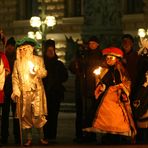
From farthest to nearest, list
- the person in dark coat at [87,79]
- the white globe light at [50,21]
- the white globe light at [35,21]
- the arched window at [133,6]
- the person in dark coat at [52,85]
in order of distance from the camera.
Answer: the arched window at [133,6]
the white globe light at [50,21]
the white globe light at [35,21]
the person in dark coat at [52,85]
the person in dark coat at [87,79]

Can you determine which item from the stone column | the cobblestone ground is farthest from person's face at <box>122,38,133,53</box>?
the stone column

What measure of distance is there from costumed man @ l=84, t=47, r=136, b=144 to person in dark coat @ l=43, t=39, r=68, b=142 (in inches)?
36.9

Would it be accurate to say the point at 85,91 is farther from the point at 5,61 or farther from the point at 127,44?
the point at 5,61

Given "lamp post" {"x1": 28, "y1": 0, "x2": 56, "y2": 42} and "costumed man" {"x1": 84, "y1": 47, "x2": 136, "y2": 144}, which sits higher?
"lamp post" {"x1": 28, "y1": 0, "x2": 56, "y2": 42}

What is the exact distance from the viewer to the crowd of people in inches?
417

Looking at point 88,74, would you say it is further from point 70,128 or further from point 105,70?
point 70,128

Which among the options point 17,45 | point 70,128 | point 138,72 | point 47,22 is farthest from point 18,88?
point 47,22

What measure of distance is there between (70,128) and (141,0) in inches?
702

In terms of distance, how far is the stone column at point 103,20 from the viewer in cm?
1673

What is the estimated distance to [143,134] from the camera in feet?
37.3

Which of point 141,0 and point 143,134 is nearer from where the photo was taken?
point 143,134

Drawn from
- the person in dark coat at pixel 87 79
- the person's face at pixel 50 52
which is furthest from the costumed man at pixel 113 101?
the person's face at pixel 50 52

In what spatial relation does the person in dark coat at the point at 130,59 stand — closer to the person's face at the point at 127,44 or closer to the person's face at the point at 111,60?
the person's face at the point at 127,44

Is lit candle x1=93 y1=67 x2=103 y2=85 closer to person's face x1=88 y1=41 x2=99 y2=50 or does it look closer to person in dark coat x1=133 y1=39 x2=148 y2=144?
person's face x1=88 y1=41 x2=99 y2=50
